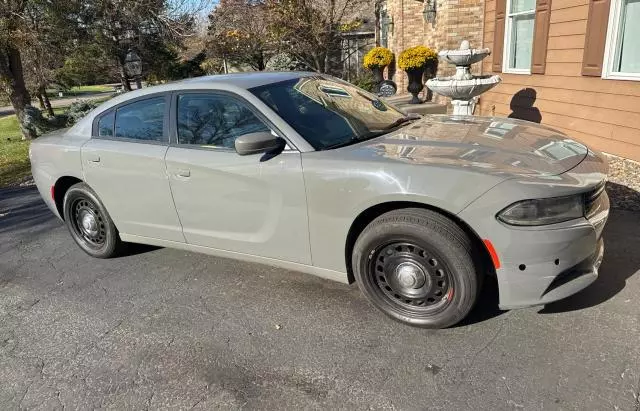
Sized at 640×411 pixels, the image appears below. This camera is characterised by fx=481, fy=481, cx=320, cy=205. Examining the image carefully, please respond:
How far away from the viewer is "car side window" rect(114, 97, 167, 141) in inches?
151

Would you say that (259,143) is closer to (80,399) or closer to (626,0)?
(80,399)

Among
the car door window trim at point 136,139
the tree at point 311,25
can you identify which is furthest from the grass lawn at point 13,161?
the tree at point 311,25

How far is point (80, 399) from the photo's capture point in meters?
2.64

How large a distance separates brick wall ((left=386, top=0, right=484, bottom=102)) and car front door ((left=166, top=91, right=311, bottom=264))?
787 centimetres

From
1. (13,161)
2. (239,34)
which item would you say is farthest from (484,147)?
(239,34)

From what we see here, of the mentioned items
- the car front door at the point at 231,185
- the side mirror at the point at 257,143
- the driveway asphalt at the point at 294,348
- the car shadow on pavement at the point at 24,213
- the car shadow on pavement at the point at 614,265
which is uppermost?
the side mirror at the point at 257,143

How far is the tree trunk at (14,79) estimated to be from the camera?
12.9 meters

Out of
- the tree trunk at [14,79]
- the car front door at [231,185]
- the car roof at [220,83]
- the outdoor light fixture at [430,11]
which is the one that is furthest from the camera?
the tree trunk at [14,79]

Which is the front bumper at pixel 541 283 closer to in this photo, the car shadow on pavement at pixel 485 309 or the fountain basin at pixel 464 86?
the car shadow on pavement at pixel 485 309

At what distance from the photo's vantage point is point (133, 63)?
53.2ft

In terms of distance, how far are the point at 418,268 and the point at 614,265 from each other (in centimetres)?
172

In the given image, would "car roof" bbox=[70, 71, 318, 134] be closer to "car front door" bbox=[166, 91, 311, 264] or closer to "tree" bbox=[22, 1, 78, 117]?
"car front door" bbox=[166, 91, 311, 264]

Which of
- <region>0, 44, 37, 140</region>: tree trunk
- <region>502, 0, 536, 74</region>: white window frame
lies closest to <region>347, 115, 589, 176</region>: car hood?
<region>502, 0, 536, 74</region>: white window frame

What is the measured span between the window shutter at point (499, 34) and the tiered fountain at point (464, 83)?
4.61 feet
